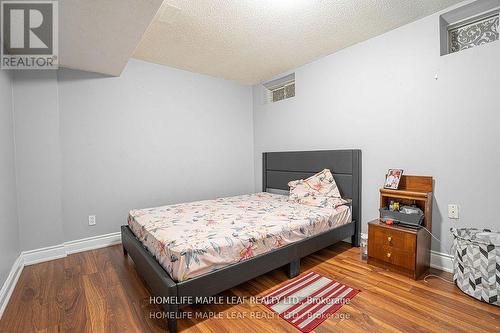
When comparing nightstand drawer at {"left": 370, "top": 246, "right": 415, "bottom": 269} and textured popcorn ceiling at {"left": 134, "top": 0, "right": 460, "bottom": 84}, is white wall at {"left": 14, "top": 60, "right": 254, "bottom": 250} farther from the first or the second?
nightstand drawer at {"left": 370, "top": 246, "right": 415, "bottom": 269}

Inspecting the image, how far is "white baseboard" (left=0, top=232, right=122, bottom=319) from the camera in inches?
76.8

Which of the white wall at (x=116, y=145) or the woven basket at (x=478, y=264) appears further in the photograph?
the white wall at (x=116, y=145)

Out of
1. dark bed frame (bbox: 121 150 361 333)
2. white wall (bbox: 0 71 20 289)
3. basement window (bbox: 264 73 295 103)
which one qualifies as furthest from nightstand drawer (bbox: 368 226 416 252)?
white wall (bbox: 0 71 20 289)

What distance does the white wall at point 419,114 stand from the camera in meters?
2.07

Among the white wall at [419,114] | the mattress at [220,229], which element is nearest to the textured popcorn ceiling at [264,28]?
the white wall at [419,114]

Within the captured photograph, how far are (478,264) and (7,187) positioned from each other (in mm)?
4186

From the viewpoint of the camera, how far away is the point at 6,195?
83.7 inches

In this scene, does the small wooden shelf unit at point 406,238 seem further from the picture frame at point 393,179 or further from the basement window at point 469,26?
the basement window at point 469,26

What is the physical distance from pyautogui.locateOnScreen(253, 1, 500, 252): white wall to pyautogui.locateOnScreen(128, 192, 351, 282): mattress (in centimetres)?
A: 91

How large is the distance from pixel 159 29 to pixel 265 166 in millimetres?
2620

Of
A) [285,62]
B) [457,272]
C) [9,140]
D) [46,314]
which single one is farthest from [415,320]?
[9,140]

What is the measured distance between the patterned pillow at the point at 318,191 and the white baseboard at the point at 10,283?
3.00 m

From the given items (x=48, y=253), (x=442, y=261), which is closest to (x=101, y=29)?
(x=48, y=253)

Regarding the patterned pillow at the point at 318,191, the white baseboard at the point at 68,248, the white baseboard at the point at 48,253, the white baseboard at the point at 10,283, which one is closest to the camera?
the white baseboard at the point at 10,283
